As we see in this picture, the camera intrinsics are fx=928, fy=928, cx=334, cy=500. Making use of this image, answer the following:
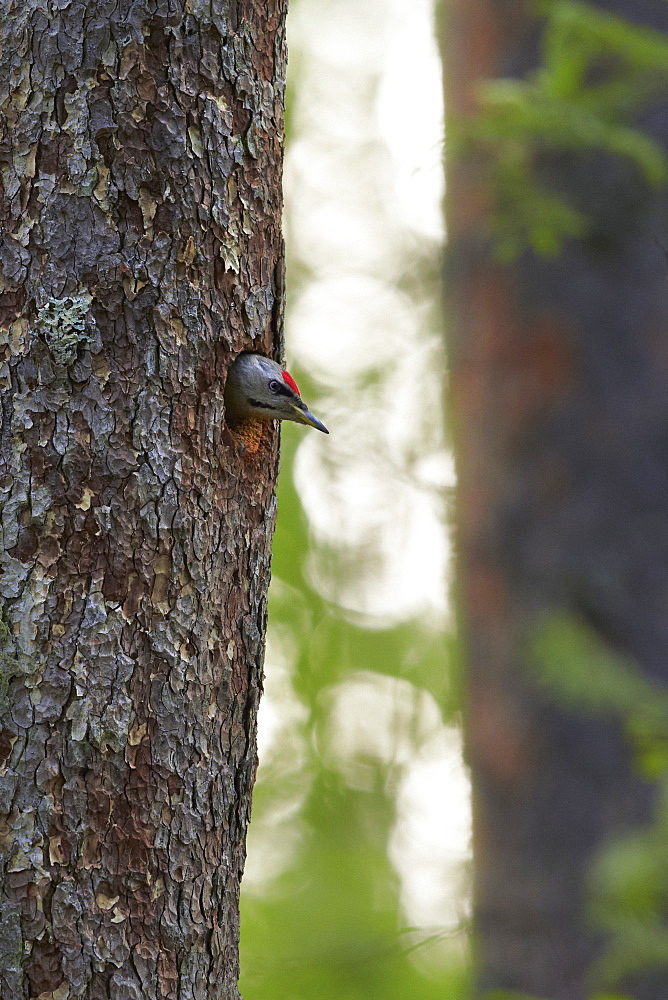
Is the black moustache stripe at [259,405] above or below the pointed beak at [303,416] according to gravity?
below

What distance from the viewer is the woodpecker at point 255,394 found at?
188cm

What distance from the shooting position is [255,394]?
1.89 metres

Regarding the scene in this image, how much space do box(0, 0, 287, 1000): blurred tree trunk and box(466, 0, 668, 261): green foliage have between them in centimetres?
177

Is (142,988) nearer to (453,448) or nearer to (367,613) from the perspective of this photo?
(453,448)

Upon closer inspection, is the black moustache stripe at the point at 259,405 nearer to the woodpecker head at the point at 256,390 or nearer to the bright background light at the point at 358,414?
the woodpecker head at the point at 256,390

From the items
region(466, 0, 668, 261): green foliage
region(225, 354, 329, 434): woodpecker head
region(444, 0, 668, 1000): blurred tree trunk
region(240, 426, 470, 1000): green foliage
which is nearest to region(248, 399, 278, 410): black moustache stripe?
region(225, 354, 329, 434): woodpecker head

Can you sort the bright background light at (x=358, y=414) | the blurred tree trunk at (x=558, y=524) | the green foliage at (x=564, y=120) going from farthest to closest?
the bright background light at (x=358, y=414), the blurred tree trunk at (x=558, y=524), the green foliage at (x=564, y=120)

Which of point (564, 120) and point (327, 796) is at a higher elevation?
point (564, 120)

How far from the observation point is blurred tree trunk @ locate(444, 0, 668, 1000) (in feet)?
12.5

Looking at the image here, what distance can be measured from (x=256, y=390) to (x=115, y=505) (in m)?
0.39

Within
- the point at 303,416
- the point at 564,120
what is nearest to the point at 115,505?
the point at 303,416

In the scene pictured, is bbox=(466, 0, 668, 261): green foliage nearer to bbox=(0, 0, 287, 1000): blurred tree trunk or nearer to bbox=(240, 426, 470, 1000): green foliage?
bbox=(0, 0, 287, 1000): blurred tree trunk

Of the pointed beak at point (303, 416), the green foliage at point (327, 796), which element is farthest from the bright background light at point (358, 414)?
the pointed beak at point (303, 416)

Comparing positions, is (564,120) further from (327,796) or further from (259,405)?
(327,796)
